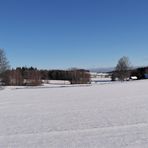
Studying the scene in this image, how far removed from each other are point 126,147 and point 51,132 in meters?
3.07

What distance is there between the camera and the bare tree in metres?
107

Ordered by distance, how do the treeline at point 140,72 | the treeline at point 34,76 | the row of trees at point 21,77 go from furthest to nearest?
the treeline at point 140,72 < the treeline at point 34,76 < the row of trees at point 21,77

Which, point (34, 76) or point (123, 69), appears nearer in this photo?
point (34, 76)

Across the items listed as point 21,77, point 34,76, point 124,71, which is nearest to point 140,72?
point 124,71

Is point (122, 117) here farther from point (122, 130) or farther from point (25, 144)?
point (25, 144)

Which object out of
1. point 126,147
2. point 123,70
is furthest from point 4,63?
point 126,147

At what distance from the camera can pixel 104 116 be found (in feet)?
42.5

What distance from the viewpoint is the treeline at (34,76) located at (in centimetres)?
8000

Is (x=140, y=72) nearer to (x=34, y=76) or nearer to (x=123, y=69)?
(x=123, y=69)

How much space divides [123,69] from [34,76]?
35.8m

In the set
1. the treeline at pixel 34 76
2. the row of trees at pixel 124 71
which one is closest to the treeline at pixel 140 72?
the row of trees at pixel 124 71

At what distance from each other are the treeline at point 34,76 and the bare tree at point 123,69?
11.7 metres

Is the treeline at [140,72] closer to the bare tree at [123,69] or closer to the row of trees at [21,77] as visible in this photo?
the bare tree at [123,69]

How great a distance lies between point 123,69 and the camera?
109312 millimetres
